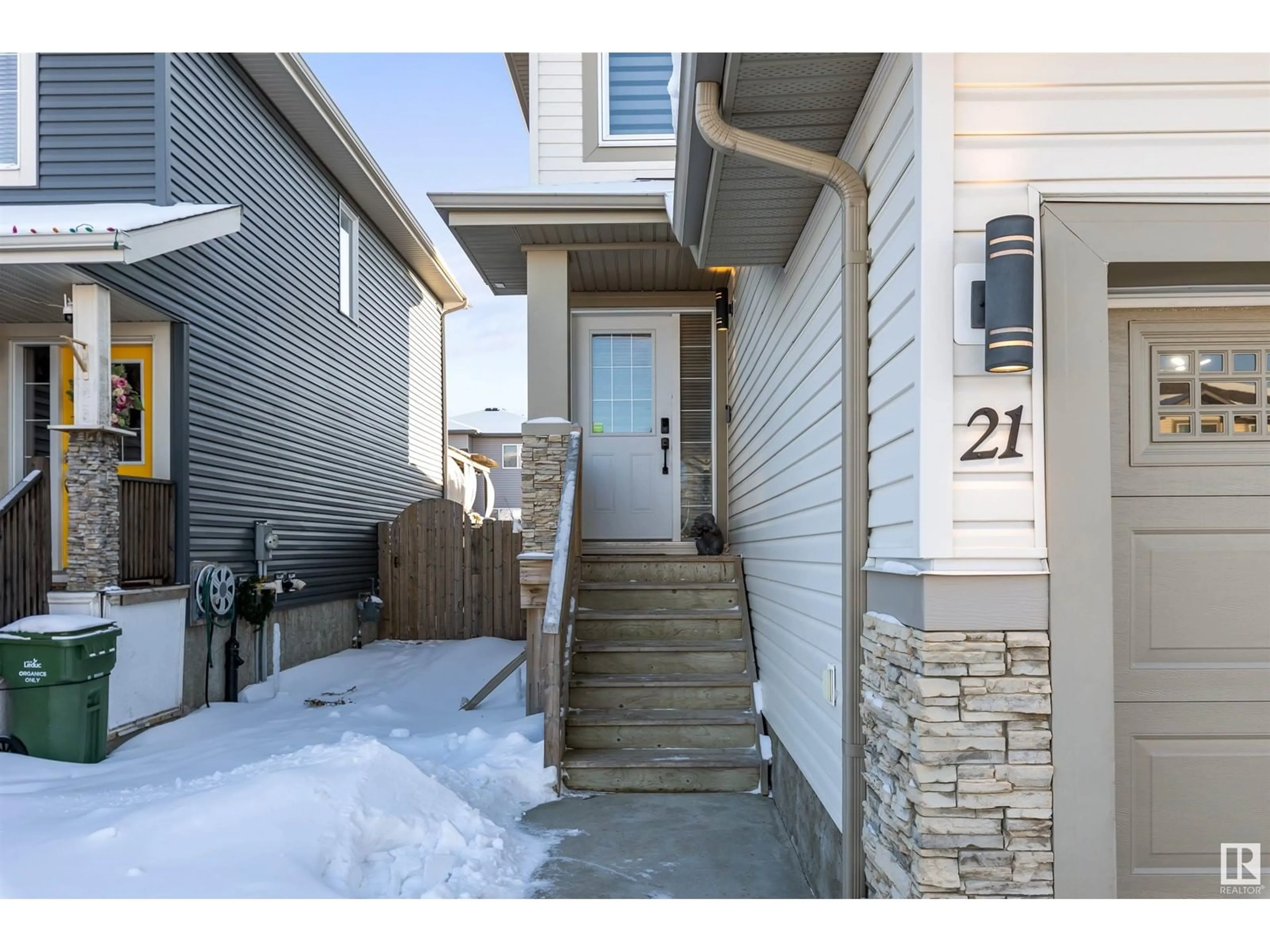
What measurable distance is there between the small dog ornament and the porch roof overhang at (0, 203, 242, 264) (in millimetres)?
4372

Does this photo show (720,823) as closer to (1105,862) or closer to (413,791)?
(413,791)

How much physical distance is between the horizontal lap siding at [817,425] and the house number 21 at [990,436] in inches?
6.3

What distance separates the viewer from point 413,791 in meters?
4.45

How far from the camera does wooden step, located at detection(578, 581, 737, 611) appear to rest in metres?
6.91

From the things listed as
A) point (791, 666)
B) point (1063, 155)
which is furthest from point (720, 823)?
point (1063, 155)

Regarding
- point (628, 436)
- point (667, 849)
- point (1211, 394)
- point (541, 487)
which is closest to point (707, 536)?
point (628, 436)

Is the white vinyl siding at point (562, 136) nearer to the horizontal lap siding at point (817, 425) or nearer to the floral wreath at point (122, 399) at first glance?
the horizontal lap siding at point (817, 425)

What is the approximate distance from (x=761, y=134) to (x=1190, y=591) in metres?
2.11

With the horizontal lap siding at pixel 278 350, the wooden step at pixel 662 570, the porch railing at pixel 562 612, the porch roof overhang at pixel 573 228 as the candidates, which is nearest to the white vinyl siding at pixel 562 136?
the porch roof overhang at pixel 573 228

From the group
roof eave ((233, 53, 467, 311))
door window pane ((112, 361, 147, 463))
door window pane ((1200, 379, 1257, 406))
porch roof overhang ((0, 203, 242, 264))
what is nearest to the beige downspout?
door window pane ((1200, 379, 1257, 406))

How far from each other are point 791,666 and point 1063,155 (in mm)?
2893

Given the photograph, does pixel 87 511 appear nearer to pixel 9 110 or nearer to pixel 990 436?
pixel 9 110

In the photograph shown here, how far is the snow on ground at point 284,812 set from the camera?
324cm

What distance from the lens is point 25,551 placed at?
6148 millimetres
